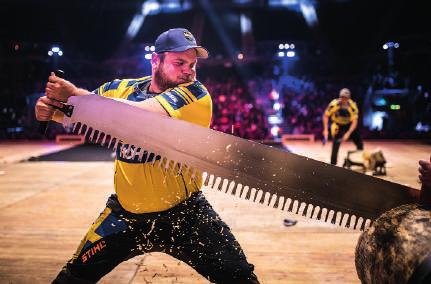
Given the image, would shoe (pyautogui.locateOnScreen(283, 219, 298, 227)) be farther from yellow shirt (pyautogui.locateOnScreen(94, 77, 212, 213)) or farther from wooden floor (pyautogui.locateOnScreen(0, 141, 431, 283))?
yellow shirt (pyautogui.locateOnScreen(94, 77, 212, 213))

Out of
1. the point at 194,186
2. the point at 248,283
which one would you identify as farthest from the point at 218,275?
the point at 194,186

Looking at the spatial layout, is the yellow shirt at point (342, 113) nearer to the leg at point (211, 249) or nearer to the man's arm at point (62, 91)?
the leg at point (211, 249)

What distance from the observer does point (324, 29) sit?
81.7 feet

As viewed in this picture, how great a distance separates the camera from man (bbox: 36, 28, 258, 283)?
2119 millimetres

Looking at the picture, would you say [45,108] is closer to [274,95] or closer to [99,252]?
[99,252]

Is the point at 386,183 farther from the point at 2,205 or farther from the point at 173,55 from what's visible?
the point at 2,205

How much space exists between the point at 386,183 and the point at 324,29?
2515 cm

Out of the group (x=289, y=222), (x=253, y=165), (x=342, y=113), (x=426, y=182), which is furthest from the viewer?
(x=342, y=113)

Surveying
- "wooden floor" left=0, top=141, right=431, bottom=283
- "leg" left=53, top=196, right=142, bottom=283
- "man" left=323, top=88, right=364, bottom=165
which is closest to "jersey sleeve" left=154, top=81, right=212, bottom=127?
"leg" left=53, top=196, right=142, bottom=283

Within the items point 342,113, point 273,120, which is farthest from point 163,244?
point 273,120

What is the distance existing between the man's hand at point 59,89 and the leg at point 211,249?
3.04 ft

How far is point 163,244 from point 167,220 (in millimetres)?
152

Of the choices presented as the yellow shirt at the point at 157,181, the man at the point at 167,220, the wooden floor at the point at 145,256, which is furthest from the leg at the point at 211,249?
the wooden floor at the point at 145,256

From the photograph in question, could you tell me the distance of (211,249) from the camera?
2141mm
